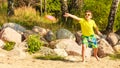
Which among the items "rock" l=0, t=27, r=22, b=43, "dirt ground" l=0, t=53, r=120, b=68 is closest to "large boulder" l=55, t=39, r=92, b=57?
"dirt ground" l=0, t=53, r=120, b=68

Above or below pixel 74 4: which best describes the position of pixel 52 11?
below

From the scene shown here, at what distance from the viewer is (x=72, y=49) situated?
13.7 meters

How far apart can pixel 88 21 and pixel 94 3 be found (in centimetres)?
717

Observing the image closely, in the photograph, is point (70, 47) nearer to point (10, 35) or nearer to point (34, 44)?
point (34, 44)

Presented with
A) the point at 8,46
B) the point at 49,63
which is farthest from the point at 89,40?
the point at 8,46

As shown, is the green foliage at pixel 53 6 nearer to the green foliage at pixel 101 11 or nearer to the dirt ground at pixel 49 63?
the green foliage at pixel 101 11

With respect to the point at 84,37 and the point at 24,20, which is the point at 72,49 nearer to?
the point at 84,37

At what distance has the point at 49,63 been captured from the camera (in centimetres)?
1194

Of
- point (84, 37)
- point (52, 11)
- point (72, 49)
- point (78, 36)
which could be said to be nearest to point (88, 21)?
point (84, 37)

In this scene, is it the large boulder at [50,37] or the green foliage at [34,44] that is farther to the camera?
the large boulder at [50,37]

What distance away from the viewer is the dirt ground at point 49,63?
11.4 metres

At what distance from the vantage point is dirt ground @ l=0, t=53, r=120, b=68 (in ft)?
37.4

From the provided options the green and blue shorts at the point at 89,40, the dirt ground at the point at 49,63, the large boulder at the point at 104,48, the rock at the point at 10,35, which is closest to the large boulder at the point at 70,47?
the large boulder at the point at 104,48

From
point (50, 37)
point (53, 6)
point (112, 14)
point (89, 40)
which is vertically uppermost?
point (89, 40)
